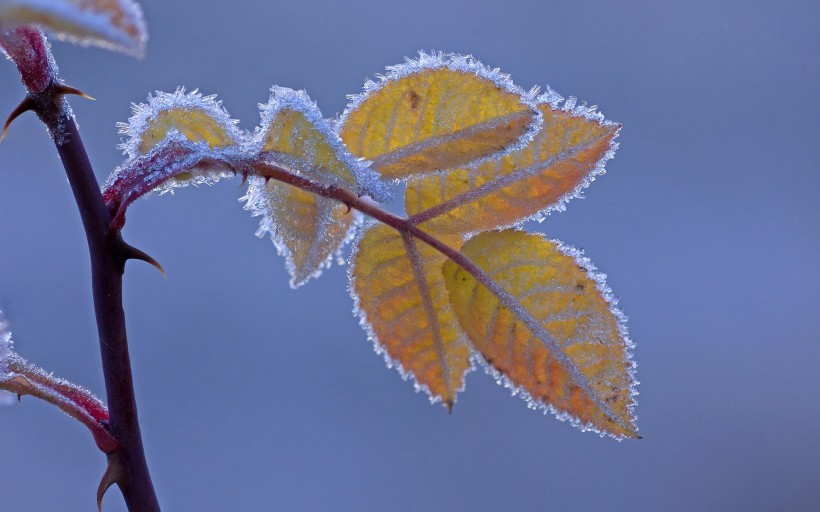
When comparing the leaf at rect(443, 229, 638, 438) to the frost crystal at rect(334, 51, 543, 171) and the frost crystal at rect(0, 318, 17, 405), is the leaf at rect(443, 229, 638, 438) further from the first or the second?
the frost crystal at rect(0, 318, 17, 405)

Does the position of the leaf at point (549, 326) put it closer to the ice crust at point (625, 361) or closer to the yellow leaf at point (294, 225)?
the ice crust at point (625, 361)

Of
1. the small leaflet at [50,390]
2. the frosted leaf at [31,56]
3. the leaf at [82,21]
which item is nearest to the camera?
the leaf at [82,21]

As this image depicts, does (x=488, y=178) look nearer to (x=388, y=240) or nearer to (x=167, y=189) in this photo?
(x=388, y=240)

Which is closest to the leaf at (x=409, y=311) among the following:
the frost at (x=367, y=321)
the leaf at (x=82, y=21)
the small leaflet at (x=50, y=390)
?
the frost at (x=367, y=321)

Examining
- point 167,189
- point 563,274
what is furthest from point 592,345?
point 167,189

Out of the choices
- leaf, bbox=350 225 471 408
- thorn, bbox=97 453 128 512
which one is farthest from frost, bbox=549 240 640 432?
thorn, bbox=97 453 128 512

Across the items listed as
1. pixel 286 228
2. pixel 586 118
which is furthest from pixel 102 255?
pixel 586 118

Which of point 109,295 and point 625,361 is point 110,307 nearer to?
point 109,295
